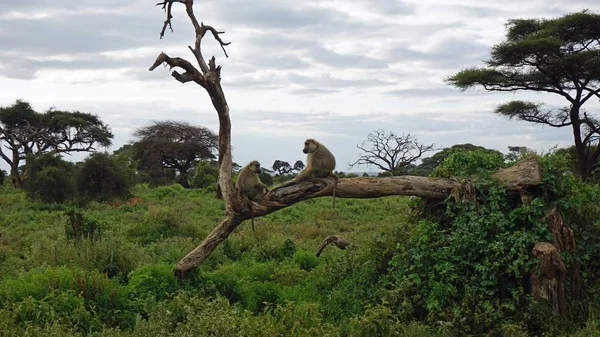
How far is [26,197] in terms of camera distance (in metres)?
21.2

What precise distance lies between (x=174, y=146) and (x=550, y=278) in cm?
3124

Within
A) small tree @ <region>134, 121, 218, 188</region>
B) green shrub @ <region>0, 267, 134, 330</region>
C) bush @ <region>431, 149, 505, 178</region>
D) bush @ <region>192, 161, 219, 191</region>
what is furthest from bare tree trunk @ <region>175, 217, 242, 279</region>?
small tree @ <region>134, 121, 218, 188</region>

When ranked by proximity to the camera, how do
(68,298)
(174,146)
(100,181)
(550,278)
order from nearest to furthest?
(550,278) < (68,298) < (100,181) < (174,146)

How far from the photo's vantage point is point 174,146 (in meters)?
36.2

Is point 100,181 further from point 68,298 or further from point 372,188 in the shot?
point 372,188

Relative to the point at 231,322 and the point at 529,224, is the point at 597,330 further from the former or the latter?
the point at 231,322

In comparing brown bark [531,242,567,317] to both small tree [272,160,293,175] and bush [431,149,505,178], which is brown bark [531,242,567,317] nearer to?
bush [431,149,505,178]

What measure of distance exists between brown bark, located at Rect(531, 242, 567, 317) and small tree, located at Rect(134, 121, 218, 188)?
30.1 meters

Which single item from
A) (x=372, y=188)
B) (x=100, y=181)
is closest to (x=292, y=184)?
(x=372, y=188)

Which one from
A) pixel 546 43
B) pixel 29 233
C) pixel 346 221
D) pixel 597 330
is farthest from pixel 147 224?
pixel 546 43

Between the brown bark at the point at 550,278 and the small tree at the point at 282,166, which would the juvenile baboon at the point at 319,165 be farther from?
the small tree at the point at 282,166

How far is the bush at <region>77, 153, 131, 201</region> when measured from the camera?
21484 millimetres

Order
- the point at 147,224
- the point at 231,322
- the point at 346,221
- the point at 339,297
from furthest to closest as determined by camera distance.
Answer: the point at 346,221 < the point at 147,224 < the point at 339,297 < the point at 231,322

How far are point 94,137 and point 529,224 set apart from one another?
3030 cm
